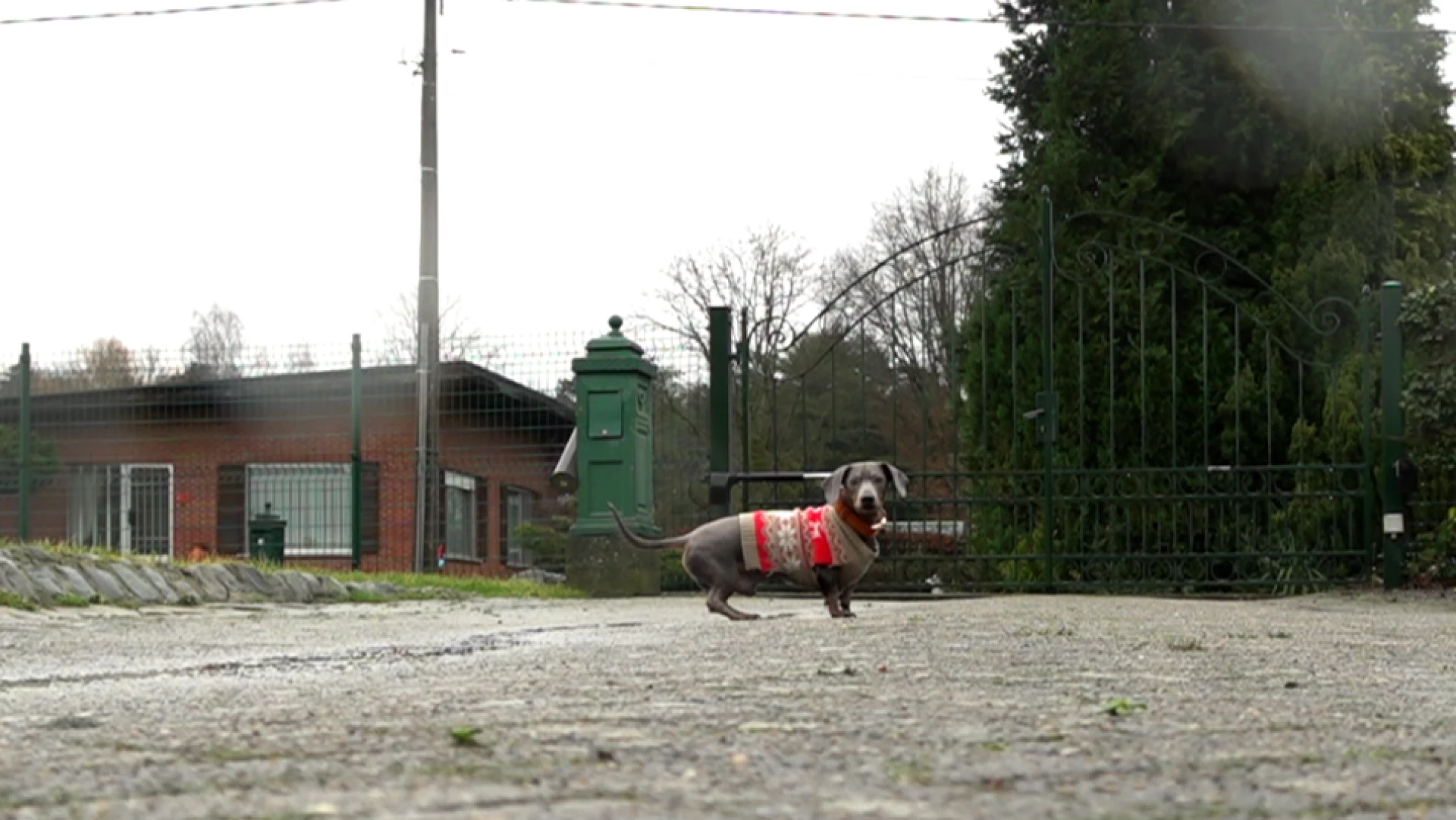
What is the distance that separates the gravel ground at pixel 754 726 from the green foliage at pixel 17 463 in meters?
10.0

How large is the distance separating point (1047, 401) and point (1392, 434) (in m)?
2.33

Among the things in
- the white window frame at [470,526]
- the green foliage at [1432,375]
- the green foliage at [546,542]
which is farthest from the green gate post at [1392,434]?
the white window frame at [470,526]

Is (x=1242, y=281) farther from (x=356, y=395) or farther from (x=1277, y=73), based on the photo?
(x=356, y=395)

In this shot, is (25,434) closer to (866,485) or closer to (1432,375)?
(866,485)

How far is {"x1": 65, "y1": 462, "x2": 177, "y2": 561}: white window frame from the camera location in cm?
1853

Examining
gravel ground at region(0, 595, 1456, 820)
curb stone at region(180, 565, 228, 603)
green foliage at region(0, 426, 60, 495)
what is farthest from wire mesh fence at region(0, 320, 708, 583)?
gravel ground at region(0, 595, 1456, 820)

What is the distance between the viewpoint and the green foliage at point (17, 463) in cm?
1655

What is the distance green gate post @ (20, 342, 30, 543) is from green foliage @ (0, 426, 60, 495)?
16 centimetres

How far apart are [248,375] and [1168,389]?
10.2m

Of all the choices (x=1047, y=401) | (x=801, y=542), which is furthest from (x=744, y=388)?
(x=801, y=542)

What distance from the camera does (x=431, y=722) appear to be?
3627 millimetres

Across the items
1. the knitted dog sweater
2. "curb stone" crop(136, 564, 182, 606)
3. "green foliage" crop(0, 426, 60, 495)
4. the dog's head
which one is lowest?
"curb stone" crop(136, 564, 182, 606)

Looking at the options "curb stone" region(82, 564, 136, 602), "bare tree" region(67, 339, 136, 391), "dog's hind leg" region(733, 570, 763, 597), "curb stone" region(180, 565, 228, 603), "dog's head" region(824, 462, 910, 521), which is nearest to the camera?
"dog's head" region(824, 462, 910, 521)

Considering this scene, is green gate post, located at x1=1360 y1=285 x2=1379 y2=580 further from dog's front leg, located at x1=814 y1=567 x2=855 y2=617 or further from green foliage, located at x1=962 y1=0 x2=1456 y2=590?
dog's front leg, located at x1=814 y1=567 x2=855 y2=617
